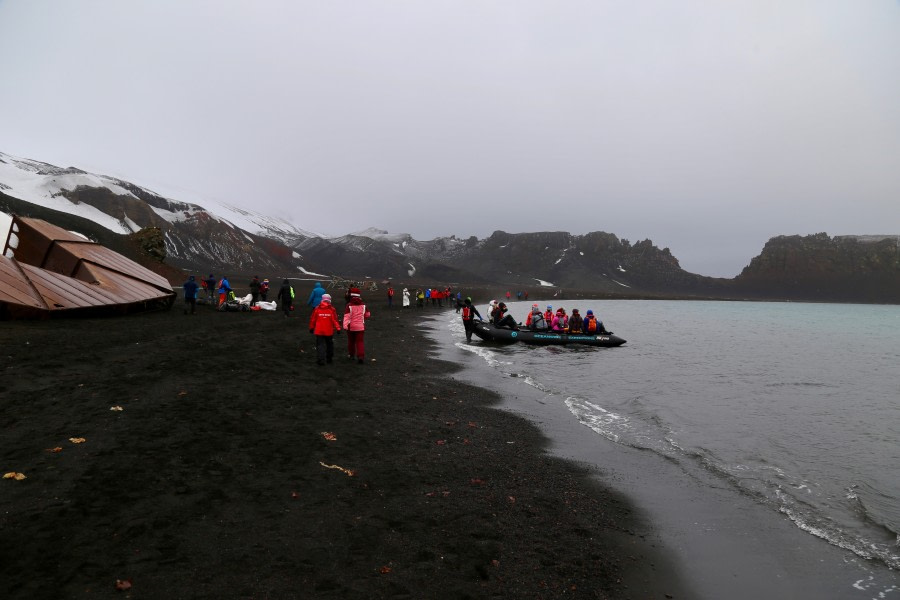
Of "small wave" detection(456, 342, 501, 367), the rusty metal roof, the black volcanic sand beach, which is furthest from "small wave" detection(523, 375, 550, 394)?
the rusty metal roof

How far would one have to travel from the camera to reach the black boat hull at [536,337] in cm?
2634

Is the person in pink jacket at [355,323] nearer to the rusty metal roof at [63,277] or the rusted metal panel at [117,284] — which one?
the rusty metal roof at [63,277]

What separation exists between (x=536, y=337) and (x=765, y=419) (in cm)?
1336

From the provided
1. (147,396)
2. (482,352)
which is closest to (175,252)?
(482,352)

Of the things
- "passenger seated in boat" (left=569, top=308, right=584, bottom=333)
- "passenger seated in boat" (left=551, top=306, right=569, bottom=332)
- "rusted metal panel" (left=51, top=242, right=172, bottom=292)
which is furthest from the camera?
"passenger seated in boat" (left=569, top=308, right=584, bottom=333)

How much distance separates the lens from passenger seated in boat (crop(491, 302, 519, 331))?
27516mm

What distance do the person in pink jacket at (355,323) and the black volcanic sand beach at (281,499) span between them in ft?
10.8

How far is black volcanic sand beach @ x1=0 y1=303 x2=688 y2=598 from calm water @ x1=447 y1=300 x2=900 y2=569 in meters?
2.90

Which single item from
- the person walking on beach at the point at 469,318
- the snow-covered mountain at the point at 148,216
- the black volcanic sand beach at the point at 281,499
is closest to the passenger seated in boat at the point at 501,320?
the person walking on beach at the point at 469,318

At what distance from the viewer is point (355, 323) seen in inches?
589

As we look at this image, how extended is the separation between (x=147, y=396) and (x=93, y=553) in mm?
5540

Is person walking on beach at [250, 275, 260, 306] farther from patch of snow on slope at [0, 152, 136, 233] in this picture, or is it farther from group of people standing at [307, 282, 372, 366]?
patch of snow on slope at [0, 152, 136, 233]

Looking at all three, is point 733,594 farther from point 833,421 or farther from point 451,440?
point 833,421

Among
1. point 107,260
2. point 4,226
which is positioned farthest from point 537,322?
point 4,226
